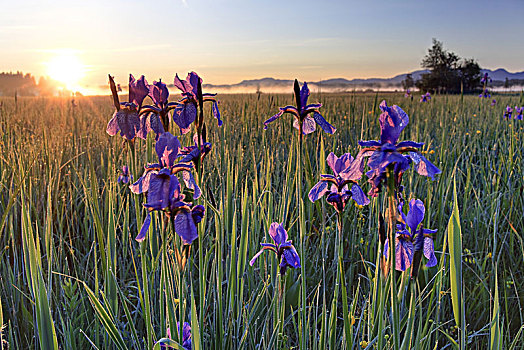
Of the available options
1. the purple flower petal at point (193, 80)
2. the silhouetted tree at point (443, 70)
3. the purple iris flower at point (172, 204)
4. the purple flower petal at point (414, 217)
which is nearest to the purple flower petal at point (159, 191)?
the purple iris flower at point (172, 204)

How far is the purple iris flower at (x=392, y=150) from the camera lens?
71 cm

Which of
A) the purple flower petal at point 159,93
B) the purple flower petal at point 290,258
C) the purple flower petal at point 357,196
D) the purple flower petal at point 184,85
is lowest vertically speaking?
the purple flower petal at point 290,258

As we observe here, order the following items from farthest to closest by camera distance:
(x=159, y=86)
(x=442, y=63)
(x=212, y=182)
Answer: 1. (x=442, y=63)
2. (x=212, y=182)
3. (x=159, y=86)

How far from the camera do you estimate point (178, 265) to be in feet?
3.26

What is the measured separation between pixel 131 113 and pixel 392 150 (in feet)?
2.69

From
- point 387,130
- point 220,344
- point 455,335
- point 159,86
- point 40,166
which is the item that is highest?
point 159,86

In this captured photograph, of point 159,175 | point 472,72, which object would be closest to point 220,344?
point 159,175

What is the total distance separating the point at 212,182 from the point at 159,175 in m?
1.69

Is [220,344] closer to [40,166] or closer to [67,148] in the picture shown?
[40,166]

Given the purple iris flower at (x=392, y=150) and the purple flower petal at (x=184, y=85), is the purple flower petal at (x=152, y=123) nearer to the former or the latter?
the purple flower petal at (x=184, y=85)

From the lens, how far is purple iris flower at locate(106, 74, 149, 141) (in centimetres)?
117

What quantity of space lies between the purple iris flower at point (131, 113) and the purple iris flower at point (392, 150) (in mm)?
735

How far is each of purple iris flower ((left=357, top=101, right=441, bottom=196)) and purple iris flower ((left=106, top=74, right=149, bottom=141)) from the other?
2.41 ft

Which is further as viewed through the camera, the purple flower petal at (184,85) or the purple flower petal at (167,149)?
the purple flower petal at (184,85)
